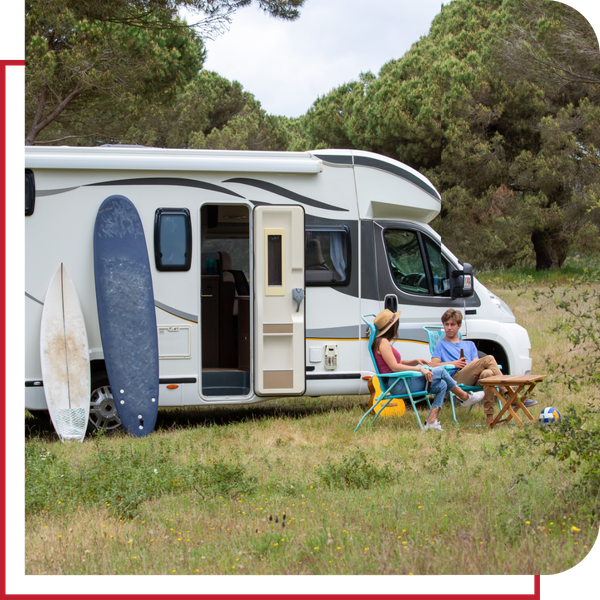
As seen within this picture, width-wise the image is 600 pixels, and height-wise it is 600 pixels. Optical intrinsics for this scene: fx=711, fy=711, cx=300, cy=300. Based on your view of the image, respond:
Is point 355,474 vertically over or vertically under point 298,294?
under

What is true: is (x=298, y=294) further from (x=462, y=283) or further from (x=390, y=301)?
(x=462, y=283)

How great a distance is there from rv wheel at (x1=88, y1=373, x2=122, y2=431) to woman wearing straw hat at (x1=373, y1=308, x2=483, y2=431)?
251 cm

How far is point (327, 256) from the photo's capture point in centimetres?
705

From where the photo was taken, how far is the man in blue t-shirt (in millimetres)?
6379

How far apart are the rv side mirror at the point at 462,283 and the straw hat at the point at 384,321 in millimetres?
1040

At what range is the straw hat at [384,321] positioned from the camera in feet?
21.1

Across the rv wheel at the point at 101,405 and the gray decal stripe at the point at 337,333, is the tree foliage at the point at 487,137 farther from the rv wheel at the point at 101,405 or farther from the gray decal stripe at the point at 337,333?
the rv wheel at the point at 101,405

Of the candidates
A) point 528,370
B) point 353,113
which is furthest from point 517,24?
point 528,370

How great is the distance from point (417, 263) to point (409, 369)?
55.5 inches

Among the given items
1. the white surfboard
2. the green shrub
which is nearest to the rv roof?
the white surfboard

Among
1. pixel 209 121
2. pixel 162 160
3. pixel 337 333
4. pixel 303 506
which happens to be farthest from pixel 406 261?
pixel 209 121

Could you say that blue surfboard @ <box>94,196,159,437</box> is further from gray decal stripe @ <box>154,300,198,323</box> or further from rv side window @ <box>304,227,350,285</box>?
rv side window @ <box>304,227,350,285</box>

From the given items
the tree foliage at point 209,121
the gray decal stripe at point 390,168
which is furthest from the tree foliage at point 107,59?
the gray decal stripe at point 390,168

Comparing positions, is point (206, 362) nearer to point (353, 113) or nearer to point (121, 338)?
point (121, 338)
